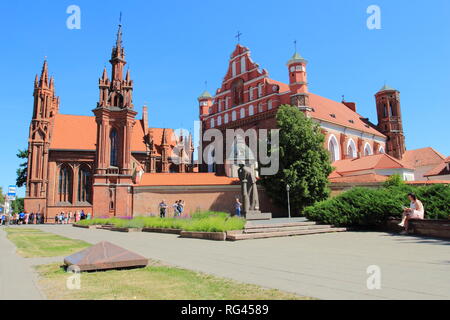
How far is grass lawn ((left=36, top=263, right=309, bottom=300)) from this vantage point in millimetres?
4723

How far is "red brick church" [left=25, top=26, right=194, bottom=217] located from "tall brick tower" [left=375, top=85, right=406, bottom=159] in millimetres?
32316

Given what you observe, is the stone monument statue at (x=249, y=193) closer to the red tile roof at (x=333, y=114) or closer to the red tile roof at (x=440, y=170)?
the red tile roof at (x=333, y=114)

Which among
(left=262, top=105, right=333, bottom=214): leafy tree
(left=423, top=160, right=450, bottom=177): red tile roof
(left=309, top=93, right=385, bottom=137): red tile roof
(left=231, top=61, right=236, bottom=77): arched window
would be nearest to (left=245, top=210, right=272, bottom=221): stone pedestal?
(left=262, top=105, right=333, bottom=214): leafy tree

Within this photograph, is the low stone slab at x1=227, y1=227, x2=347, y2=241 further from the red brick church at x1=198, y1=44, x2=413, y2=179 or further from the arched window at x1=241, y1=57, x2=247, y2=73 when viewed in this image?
the arched window at x1=241, y1=57, x2=247, y2=73

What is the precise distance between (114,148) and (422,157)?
42591 mm

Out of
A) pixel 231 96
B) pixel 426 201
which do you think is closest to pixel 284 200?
pixel 426 201

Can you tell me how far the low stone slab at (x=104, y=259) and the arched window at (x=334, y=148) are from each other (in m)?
39.0

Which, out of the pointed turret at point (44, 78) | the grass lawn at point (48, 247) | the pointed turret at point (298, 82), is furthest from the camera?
the pointed turret at point (44, 78)

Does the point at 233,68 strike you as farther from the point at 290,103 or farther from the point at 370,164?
the point at 370,164

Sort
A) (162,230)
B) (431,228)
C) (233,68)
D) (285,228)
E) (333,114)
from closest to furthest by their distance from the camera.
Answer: (431,228) < (285,228) < (162,230) < (233,68) < (333,114)

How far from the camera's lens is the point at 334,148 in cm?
4344

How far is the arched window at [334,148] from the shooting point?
42.9 m

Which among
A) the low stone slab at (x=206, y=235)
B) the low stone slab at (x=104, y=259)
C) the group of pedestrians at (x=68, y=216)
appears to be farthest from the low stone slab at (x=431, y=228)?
the group of pedestrians at (x=68, y=216)

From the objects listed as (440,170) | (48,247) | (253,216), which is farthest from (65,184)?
(440,170)
